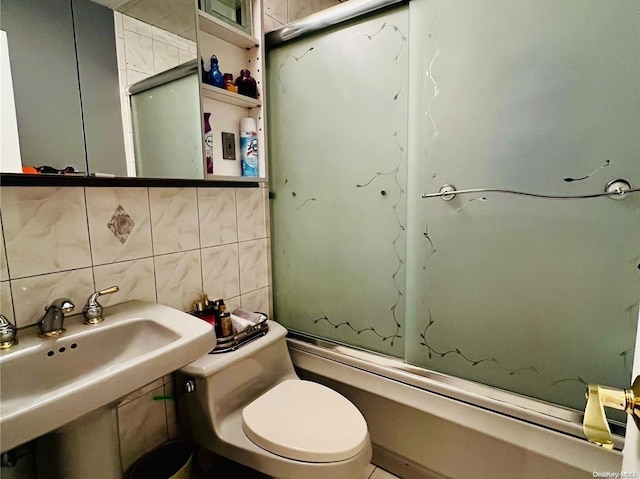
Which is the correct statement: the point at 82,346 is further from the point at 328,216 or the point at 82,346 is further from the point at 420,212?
the point at 420,212

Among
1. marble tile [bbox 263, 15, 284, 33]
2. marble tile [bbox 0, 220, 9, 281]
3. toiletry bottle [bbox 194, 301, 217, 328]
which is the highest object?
marble tile [bbox 263, 15, 284, 33]

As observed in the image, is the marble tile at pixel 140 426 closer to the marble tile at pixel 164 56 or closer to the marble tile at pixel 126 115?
the marble tile at pixel 126 115

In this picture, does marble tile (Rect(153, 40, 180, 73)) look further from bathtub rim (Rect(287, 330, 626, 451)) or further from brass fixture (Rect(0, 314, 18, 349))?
bathtub rim (Rect(287, 330, 626, 451))

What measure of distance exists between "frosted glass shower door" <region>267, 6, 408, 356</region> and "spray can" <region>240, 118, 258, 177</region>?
12 cm

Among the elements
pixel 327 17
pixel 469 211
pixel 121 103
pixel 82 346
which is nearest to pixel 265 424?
pixel 82 346

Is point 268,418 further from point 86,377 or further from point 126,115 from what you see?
point 126,115

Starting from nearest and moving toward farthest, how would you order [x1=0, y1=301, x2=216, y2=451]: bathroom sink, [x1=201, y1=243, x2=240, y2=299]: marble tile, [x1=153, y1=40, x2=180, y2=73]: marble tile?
[x1=0, y1=301, x2=216, y2=451]: bathroom sink → [x1=153, y1=40, x2=180, y2=73]: marble tile → [x1=201, y1=243, x2=240, y2=299]: marble tile

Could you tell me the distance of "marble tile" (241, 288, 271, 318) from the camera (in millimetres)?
1505

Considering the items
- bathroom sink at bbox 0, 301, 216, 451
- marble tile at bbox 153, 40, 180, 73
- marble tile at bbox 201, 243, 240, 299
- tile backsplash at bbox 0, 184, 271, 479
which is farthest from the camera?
marble tile at bbox 201, 243, 240, 299

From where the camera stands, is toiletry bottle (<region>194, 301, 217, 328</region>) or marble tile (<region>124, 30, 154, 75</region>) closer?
marble tile (<region>124, 30, 154, 75</region>)

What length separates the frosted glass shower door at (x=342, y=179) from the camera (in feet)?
3.98

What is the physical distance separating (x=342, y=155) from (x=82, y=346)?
1.05 meters

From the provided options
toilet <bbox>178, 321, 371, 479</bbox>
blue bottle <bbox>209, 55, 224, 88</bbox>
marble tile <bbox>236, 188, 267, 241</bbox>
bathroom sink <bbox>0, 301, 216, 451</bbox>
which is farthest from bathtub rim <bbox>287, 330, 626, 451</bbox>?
blue bottle <bbox>209, 55, 224, 88</bbox>

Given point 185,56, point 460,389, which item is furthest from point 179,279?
point 460,389
